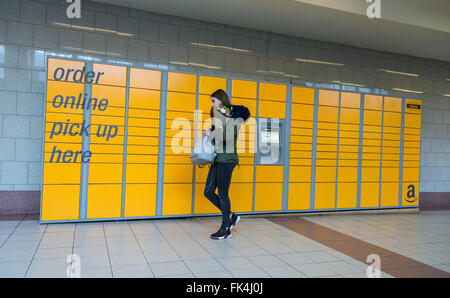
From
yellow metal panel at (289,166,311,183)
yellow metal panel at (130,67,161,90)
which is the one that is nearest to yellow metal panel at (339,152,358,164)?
yellow metal panel at (289,166,311,183)

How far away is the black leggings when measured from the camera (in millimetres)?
3750

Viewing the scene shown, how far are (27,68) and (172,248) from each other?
10.7 ft

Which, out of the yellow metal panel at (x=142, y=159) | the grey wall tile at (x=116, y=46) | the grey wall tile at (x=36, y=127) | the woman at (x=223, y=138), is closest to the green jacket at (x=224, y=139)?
the woman at (x=223, y=138)

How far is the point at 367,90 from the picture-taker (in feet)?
22.9

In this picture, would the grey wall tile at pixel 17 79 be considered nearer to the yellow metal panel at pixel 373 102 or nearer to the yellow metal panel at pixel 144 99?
the yellow metal panel at pixel 144 99

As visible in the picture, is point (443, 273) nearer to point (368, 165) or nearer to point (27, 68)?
point (368, 165)

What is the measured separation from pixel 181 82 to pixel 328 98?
2.42 metres

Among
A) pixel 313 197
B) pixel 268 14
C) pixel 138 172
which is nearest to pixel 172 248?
pixel 138 172

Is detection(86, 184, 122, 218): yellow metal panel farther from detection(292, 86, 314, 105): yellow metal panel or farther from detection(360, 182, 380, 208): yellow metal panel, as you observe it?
detection(360, 182, 380, 208): yellow metal panel

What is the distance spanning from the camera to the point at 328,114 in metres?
5.66

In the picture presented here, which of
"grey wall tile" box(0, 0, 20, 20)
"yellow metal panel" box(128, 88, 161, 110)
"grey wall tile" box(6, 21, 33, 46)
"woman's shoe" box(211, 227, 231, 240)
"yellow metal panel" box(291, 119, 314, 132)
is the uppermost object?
"grey wall tile" box(0, 0, 20, 20)

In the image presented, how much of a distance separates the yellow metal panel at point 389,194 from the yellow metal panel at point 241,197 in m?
2.50

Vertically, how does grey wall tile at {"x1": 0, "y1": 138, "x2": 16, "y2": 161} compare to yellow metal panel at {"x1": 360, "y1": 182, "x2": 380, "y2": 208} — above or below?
above

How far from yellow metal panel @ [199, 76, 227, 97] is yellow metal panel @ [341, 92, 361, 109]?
209cm
